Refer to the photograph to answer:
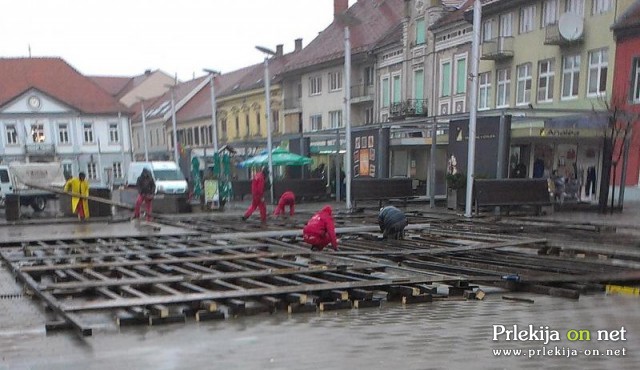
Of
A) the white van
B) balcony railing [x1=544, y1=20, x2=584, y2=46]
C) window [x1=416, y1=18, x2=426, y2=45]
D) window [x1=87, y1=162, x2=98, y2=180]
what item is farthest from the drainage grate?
window [x1=87, y1=162, x2=98, y2=180]

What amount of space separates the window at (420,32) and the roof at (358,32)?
366cm

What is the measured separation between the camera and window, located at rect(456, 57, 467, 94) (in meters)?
32.4

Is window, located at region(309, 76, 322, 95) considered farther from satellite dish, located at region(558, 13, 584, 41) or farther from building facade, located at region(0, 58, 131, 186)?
building facade, located at region(0, 58, 131, 186)

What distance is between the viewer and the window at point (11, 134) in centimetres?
5497

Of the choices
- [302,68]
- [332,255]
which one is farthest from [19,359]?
[302,68]

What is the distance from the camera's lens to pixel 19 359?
4.95m

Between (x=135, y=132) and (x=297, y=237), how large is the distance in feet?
227

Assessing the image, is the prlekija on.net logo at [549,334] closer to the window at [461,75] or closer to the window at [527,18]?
the window at [527,18]

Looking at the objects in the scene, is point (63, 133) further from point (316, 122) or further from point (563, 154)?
point (563, 154)

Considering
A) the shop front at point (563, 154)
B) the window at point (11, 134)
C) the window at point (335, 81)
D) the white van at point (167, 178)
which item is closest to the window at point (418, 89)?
the window at point (335, 81)

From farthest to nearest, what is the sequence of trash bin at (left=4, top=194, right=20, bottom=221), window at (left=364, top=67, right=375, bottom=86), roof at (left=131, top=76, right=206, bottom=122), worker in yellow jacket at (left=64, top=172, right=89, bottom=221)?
roof at (left=131, top=76, right=206, bottom=122) < window at (left=364, top=67, right=375, bottom=86) < trash bin at (left=4, top=194, right=20, bottom=221) < worker in yellow jacket at (left=64, top=172, right=89, bottom=221)

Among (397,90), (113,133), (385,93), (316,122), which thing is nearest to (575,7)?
(397,90)

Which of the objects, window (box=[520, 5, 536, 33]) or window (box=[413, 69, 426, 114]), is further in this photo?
window (box=[413, 69, 426, 114])

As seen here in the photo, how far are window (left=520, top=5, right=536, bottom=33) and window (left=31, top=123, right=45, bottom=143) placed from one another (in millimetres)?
46727
